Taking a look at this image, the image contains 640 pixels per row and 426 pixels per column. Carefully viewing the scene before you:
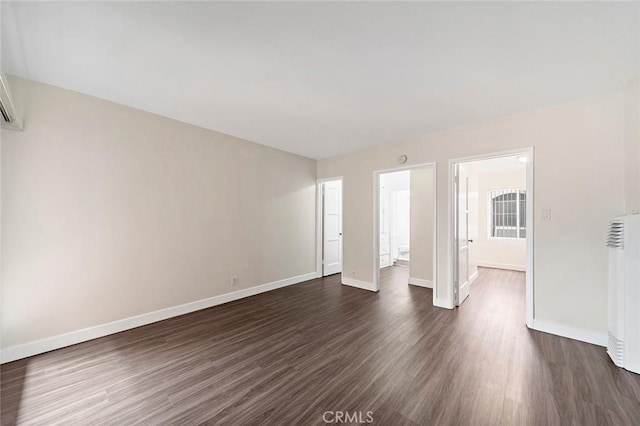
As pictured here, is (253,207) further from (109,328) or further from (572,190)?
(572,190)

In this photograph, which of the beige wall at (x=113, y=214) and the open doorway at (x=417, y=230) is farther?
the open doorway at (x=417, y=230)

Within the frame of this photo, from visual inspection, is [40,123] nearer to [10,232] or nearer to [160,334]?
[10,232]

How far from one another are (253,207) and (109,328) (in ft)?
7.72

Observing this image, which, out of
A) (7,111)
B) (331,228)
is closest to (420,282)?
(331,228)

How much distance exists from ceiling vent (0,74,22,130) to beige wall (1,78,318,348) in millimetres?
80

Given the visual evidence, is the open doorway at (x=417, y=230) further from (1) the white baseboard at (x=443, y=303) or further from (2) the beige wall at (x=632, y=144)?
(2) the beige wall at (x=632, y=144)

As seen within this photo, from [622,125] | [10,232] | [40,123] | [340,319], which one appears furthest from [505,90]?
[10,232]

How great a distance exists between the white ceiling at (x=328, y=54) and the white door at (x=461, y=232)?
1.11 metres

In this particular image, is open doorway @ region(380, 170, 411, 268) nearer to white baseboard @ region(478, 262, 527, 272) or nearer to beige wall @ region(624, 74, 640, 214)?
white baseboard @ region(478, 262, 527, 272)

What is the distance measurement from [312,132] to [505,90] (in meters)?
2.32

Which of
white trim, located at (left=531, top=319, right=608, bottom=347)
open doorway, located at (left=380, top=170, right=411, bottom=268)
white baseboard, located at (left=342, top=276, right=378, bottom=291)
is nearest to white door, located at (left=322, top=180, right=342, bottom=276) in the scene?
white baseboard, located at (left=342, top=276, right=378, bottom=291)

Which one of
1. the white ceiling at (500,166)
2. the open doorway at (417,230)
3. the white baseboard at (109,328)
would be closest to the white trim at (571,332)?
the open doorway at (417,230)

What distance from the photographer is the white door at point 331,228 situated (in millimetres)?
5516

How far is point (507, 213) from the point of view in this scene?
6574 mm
